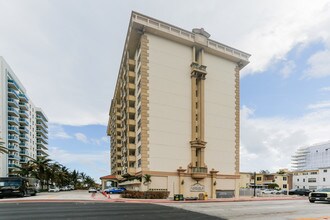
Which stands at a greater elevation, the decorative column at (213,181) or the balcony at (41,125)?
the balcony at (41,125)

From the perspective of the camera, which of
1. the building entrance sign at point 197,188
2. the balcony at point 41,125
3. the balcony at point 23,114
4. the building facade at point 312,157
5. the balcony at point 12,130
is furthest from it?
the building facade at point 312,157

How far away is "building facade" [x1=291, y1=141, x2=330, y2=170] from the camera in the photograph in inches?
6437

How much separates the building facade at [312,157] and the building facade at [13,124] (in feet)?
564

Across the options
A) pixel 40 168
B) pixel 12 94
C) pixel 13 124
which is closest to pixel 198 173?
pixel 40 168

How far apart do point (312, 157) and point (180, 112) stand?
6947 inches

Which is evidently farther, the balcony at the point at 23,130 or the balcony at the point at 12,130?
the balcony at the point at 23,130

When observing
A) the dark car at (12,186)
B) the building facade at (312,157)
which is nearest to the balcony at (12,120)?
the dark car at (12,186)

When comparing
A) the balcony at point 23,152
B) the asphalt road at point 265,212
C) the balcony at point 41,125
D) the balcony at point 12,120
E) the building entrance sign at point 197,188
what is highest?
the balcony at point 12,120

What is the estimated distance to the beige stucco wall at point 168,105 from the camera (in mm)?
34844

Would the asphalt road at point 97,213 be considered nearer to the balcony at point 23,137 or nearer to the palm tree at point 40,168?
the palm tree at point 40,168

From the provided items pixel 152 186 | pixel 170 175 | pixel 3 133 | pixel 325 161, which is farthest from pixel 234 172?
pixel 325 161

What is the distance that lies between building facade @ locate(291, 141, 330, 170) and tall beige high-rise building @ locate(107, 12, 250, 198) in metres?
155

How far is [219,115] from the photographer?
136 feet

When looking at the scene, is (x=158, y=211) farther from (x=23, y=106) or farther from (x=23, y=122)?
(x=23, y=106)
